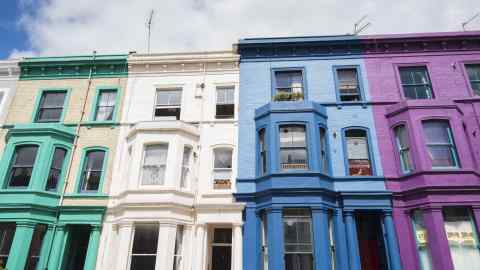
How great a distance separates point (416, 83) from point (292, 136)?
269 inches

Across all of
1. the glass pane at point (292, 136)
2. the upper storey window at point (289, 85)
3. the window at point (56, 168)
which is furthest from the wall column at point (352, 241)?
the window at point (56, 168)

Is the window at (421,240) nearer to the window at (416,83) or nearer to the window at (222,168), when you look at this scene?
the window at (416,83)

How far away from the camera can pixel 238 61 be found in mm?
16609

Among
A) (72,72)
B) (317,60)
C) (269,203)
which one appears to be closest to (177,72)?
(72,72)

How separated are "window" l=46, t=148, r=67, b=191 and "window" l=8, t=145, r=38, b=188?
819 mm

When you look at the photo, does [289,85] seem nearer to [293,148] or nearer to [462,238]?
[293,148]

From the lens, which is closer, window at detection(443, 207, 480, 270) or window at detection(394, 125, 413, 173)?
window at detection(443, 207, 480, 270)

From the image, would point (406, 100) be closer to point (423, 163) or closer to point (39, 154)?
point (423, 163)

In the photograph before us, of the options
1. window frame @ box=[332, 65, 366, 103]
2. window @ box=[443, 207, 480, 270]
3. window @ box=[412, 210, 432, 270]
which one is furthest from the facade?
window @ box=[443, 207, 480, 270]

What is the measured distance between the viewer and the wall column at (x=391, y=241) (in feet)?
39.6

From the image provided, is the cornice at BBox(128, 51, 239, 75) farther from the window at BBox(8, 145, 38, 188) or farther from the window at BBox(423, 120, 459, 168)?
the window at BBox(423, 120, 459, 168)

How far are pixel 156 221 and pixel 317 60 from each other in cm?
1091

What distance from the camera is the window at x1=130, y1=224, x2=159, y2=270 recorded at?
485 inches

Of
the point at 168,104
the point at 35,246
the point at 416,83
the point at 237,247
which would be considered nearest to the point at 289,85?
the point at 416,83
